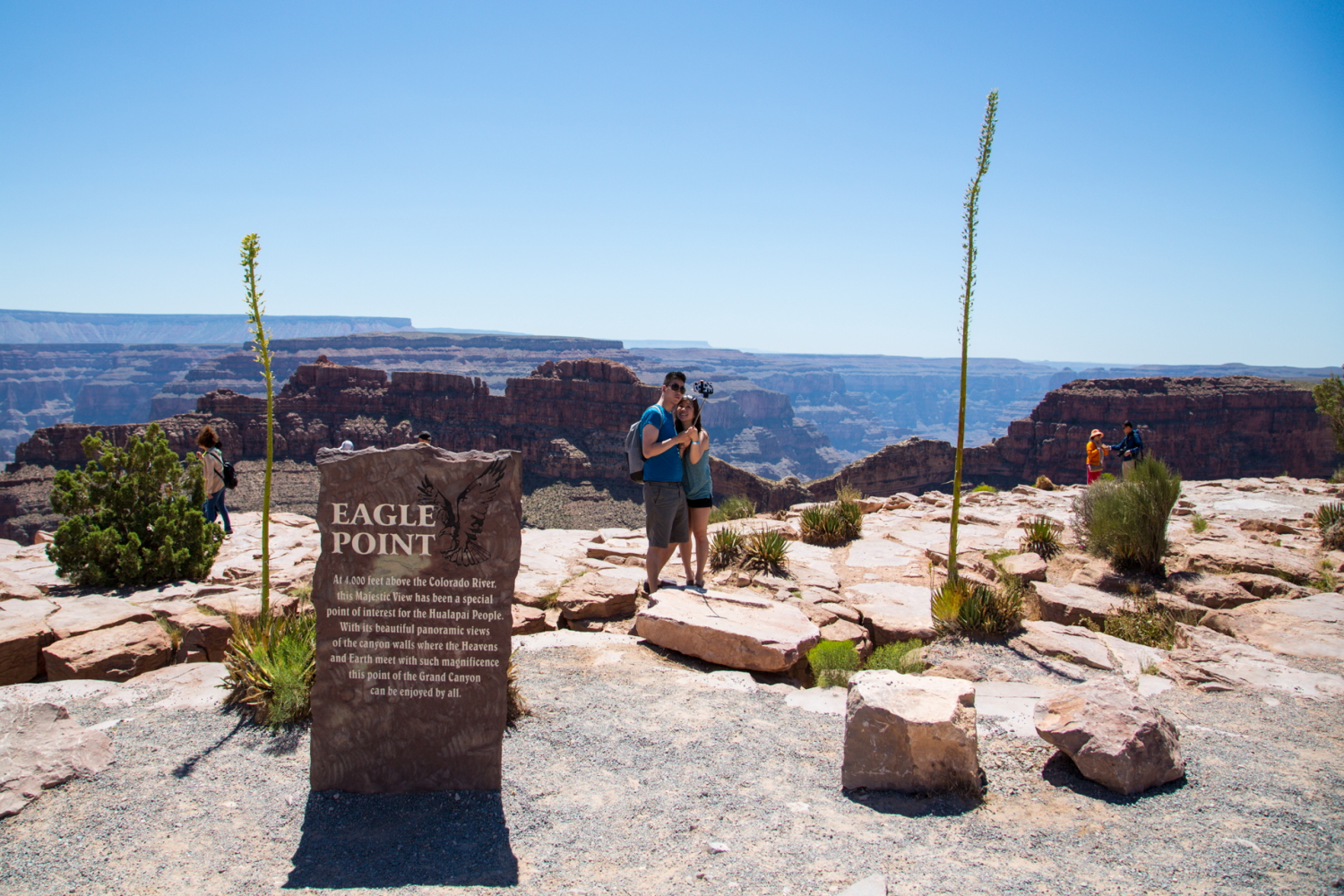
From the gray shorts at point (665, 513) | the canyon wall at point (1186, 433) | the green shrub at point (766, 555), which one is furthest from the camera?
the canyon wall at point (1186, 433)

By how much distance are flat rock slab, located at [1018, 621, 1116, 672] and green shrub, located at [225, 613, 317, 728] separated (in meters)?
5.70

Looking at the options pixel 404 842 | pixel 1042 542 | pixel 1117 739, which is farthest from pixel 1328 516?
pixel 404 842

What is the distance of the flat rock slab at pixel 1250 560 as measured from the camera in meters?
8.83

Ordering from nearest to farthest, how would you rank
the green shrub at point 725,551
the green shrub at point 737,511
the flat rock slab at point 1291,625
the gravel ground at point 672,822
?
the gravel ground at point 672,822
the flat rock slab at point 1291,625
the green shrub at point 725,551
the green shrub at point 737,511

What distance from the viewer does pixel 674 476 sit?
7.02 m

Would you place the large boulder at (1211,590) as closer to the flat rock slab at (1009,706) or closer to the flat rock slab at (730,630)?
the flat rock slab at (1009,706)

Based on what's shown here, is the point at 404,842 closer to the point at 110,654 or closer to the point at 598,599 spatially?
the point at 110,654

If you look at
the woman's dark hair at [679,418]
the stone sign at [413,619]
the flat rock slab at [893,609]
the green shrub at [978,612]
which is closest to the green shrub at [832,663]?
the flat rock slab at [893,609]

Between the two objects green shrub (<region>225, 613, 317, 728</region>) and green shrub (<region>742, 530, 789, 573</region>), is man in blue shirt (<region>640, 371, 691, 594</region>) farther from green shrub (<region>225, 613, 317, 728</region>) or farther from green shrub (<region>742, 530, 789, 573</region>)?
green shrub (<region>225, 613, 317, 728</region>)

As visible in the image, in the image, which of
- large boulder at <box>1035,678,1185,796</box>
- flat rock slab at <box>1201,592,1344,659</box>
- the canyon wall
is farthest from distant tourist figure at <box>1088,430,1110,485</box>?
the canyon wall

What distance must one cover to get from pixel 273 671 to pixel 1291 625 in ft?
28.3

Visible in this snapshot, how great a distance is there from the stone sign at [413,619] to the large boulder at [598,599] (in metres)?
3.22

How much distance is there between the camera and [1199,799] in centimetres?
366

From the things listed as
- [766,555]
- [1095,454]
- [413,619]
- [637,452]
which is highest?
[637,452]
